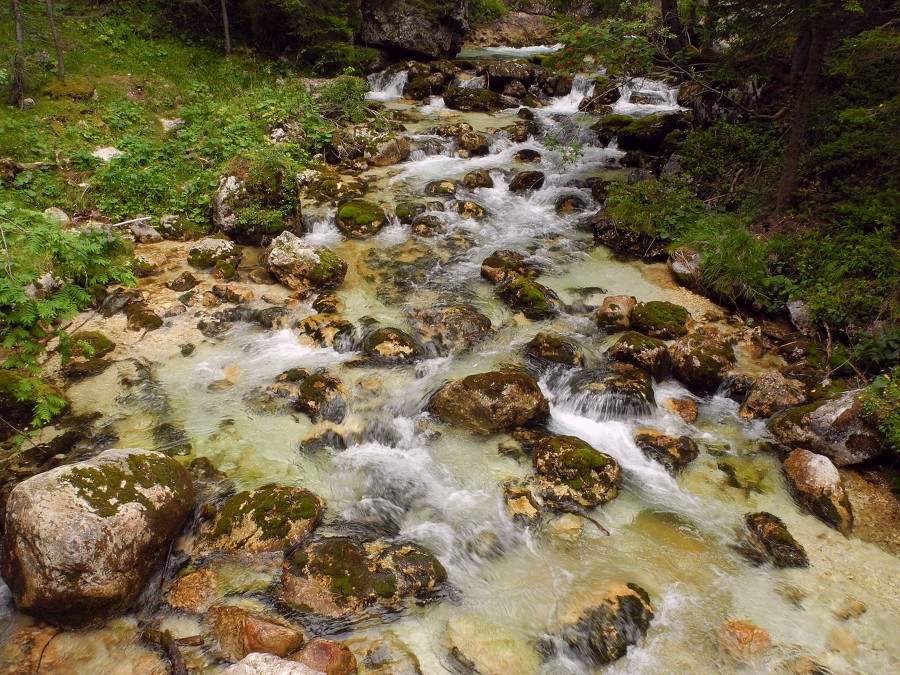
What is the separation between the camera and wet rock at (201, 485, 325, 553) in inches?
185

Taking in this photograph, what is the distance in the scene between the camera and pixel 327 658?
12.4 feet

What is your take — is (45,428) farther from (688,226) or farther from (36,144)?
(688,226)

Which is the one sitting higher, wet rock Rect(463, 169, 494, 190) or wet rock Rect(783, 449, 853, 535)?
wet rock Rect(463, 169, 494, 190)

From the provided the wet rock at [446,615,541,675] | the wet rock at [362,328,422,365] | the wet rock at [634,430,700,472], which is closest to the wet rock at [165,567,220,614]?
the wet rock at [446,615,541,675]

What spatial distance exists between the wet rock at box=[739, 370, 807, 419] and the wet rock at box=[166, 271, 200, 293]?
30.7 feet

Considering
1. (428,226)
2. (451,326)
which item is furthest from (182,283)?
(428,226)

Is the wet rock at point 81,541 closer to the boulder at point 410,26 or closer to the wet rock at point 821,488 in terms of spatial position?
the wet rock at point 821,488

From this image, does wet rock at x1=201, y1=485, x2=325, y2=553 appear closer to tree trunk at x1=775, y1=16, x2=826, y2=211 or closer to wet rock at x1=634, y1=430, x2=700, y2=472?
wet rock at x1=634, y1=430, x2=700, y2=472

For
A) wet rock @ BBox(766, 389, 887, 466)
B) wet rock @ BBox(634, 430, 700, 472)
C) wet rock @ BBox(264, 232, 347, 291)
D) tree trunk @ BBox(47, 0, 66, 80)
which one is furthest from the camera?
tree trunk @ BBox(47, 0, 66, 80)

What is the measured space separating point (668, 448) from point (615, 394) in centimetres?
99

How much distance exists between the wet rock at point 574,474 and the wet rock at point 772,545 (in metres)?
1.44

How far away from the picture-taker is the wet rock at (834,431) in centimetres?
584

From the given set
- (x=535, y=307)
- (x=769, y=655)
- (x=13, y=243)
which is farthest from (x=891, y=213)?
(x=13, y=243)

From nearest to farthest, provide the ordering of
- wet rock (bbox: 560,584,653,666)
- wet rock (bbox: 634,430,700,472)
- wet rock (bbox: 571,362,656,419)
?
wet rock (bbox: 560,584,653,666) → wet rock (bbox: 634,430,700,472) → wet rock (bbox: 571,362,656,419)
